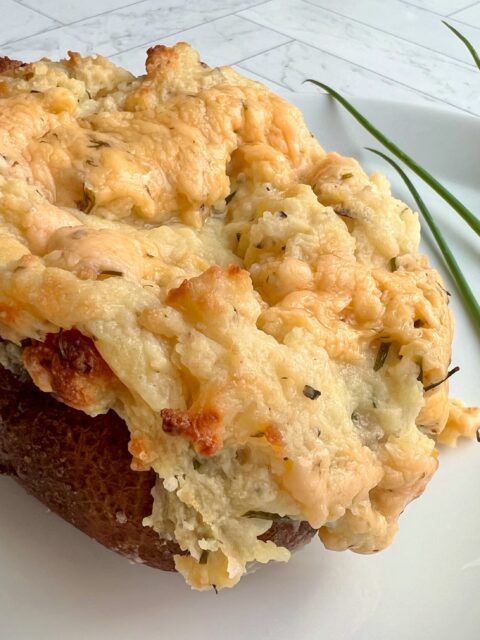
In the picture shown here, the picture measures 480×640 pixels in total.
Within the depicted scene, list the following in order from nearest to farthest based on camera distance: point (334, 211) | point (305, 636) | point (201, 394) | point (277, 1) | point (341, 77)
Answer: point (201, 394) → point (305, 636) → point (334, 211) → point (341, 77) → point (277, 1)

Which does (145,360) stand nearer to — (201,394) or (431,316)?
(201,394)

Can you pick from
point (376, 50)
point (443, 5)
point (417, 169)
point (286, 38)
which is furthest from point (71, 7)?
point (417, 169)

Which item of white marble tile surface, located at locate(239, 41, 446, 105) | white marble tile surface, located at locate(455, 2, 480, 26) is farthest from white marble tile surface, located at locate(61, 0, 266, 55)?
white marble tile surface, located at locate(455, 2, 480, 26)

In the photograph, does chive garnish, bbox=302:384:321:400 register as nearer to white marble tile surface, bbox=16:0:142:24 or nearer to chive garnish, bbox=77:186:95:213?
chive garnish, bbox=77:186:95:213

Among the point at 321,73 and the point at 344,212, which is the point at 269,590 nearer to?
the point at 344,212

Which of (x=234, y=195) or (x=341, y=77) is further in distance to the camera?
(x=341, y=77)

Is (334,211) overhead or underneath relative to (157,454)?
overhead

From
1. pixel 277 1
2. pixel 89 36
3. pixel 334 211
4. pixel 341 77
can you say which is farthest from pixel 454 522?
pixel 277 1
